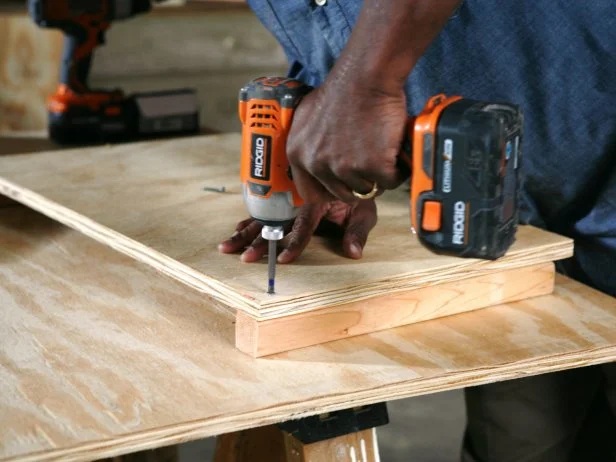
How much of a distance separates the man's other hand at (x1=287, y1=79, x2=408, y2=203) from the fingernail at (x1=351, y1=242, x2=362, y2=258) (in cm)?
19

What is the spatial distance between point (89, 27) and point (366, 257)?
143 cm

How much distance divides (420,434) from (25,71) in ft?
5.71

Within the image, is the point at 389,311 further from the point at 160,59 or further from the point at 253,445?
the point at 160,59

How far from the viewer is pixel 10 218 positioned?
6.89ft

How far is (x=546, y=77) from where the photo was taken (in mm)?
1727

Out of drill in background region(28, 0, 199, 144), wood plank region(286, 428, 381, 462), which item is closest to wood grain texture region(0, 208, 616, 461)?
wood plank region(286, 428, 381, 462)

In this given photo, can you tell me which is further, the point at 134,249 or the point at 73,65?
the point at 73,65

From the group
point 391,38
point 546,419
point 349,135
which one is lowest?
point 546,419

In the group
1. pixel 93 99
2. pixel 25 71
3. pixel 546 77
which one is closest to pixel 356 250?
pixel 546 77

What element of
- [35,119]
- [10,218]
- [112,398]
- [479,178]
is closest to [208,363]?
[112,398]

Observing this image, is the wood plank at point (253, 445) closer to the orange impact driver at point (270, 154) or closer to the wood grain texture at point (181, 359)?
the wood grain texture at point (181, 359)

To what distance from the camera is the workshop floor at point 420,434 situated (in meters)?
2.85

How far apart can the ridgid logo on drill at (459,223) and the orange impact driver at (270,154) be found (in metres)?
0.25

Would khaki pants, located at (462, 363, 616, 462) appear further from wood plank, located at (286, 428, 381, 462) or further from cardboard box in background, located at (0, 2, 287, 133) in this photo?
cardboard box in background, located at (0, 2, 287, 133)
